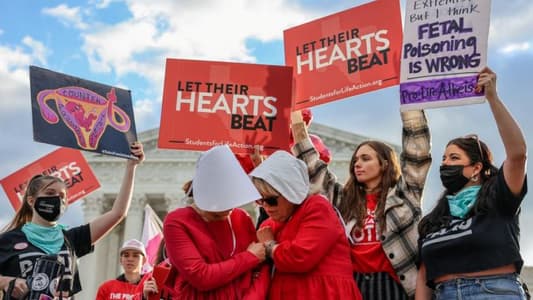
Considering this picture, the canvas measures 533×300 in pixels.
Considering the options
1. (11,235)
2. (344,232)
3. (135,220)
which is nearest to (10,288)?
(11,235)

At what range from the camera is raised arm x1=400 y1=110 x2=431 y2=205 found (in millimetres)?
5070

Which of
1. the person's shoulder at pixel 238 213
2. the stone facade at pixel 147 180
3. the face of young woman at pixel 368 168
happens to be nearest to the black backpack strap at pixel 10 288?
the person's shoulder at pixel 238 213

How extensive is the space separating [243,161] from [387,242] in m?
1.67

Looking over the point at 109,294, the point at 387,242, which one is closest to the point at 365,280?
the point at 387,242

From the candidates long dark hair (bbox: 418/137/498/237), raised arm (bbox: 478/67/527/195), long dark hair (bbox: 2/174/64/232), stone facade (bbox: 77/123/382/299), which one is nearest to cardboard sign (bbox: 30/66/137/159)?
long dark hair (bbox: 2/174/64/232)

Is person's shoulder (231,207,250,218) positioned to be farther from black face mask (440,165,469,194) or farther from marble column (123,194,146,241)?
marble column (123,194,146,241)

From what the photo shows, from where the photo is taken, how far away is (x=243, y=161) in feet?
19.9

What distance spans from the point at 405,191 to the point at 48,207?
2.40m

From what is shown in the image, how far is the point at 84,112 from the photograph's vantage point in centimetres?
585

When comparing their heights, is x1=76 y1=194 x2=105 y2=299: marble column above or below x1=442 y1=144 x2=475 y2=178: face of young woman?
below

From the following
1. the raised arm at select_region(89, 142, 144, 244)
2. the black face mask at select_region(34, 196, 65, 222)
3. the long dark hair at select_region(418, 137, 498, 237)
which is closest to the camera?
the long dark hair at select_region(418, 137, 498, 237)

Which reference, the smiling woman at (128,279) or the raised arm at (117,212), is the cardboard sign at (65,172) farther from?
the raised arm at (117,212)

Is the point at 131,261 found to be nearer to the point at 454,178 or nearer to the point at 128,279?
the point at 128,279

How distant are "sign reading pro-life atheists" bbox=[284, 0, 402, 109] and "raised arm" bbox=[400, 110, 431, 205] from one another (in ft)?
3.01
